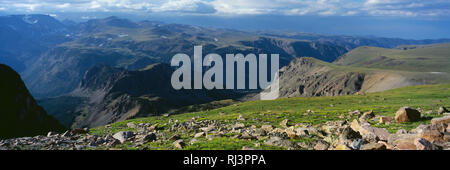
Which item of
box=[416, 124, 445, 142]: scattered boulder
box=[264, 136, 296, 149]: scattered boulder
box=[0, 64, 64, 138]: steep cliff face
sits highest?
box=[416, 124, 445, 142]: scattered boulder

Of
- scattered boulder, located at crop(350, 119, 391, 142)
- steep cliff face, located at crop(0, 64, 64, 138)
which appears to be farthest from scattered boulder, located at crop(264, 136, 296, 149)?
steep cliff face, located at crop(0, 64, 64, 138)

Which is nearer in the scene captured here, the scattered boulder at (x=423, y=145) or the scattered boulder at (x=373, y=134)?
the scattered boulder at (x=423, y=145)

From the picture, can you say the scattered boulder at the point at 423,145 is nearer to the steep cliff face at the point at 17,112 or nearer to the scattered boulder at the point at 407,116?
the scattered boulder at the point at 407,116

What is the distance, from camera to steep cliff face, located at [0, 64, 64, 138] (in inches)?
3691

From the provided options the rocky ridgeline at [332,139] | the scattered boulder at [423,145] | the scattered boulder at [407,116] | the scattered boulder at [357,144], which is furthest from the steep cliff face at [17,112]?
the scattered boulder at [423,145]

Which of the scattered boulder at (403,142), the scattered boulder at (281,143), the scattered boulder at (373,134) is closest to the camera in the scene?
the scattered boulder at (403,142)

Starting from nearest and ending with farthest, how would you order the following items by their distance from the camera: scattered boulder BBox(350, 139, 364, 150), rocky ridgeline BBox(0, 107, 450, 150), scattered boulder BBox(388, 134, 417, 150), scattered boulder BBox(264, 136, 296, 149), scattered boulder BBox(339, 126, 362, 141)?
1. scattered boulder BBox(388, 134, 417, 150)
2. rocky ridgeline BBox(0, 107, 450, 150)
3. scattered boulder BBox(350, 139, 364, 150)
4. scattered boulder BBox(264, 136, 296, 149)
5. scattered boulder BBox(339, 126, 362, 141)

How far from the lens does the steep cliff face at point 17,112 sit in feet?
308

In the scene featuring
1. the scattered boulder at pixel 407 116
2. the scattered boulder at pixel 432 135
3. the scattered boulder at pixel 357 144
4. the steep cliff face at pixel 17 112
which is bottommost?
the steep cliff face at pixel 17 112

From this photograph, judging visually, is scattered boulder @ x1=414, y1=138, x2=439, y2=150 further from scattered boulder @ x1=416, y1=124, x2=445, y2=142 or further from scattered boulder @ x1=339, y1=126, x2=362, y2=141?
scattered boulder @ x1=339, y1=126, x2=362, y2=141

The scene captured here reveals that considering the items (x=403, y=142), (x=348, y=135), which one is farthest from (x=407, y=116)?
(x=403, y=142)
